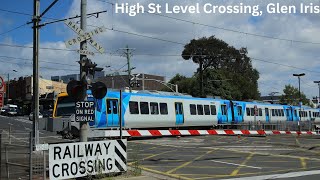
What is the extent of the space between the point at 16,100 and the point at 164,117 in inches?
3350

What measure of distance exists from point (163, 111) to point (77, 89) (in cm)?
1815

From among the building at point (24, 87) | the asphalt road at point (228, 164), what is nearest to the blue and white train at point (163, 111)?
the asphalt road at point (228, 164)

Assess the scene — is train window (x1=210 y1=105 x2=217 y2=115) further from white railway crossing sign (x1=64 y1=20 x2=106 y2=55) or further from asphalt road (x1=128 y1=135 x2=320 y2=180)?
white railway crossing sign (x1=64 y1=20 x2=106 y2=55)

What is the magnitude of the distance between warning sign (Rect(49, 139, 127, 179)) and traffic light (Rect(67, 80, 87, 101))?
1.25m

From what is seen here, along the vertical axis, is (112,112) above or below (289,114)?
above

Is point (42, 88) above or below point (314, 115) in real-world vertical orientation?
above

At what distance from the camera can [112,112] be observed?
78.9ft

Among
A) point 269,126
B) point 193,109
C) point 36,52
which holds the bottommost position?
point 269,126

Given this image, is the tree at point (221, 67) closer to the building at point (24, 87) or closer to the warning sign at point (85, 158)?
the building at point (24, 87)

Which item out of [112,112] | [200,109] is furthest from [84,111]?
[200,109]

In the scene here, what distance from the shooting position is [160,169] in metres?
12.6

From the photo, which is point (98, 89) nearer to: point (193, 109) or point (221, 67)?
point (193, 109)

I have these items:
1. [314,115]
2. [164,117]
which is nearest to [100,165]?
[164,117]

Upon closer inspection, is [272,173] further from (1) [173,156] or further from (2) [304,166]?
(1) [173,156]
